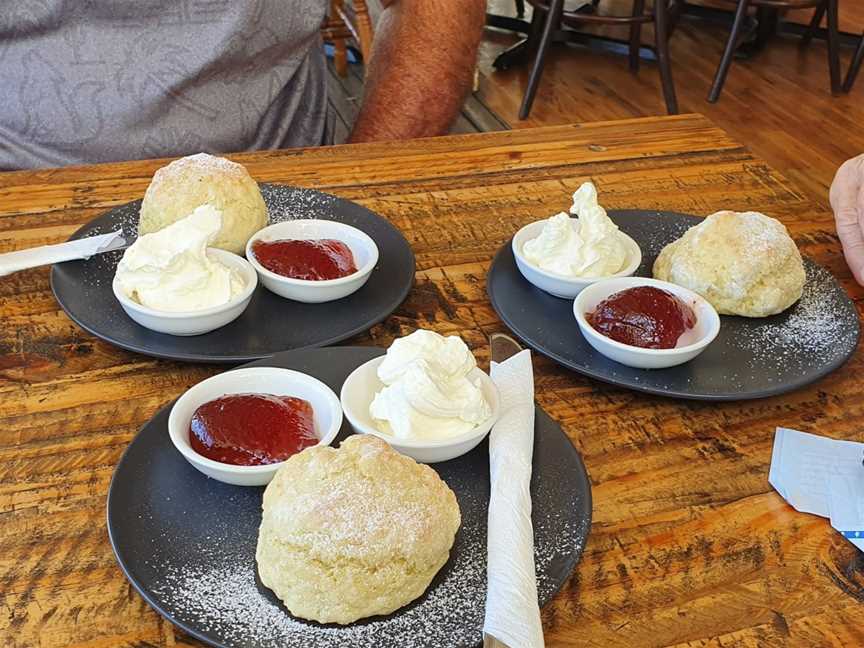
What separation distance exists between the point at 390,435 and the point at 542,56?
3780mm

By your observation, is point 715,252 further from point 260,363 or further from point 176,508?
point 176,508

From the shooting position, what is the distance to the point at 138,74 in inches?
65.2

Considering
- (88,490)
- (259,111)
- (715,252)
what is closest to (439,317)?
(715,252)

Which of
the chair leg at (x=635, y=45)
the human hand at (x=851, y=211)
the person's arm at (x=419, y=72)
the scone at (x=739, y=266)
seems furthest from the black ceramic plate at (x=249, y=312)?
the chair leg at (x=635, y=45)

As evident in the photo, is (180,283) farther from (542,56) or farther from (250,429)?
(542,56)

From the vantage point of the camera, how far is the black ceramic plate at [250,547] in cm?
73

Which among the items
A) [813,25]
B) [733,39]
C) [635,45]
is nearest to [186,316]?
[733,39]

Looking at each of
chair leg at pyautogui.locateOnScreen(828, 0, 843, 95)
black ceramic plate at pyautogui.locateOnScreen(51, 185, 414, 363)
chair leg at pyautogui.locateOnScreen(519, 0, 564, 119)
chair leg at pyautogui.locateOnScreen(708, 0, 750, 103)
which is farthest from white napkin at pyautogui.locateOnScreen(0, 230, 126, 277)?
chair leg at pyautogui.locateOnScreen(828, 0, 843, 95)

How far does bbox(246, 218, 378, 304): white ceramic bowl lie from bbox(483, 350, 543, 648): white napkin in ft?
0.80

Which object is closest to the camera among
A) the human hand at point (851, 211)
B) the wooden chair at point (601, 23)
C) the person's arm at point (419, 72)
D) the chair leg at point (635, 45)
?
the human hand at point (851, 211)

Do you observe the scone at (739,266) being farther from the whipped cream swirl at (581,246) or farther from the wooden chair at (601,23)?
the wooden chair at (601,23)

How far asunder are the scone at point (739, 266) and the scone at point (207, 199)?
576 mm

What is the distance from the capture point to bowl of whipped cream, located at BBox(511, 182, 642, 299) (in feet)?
3.95

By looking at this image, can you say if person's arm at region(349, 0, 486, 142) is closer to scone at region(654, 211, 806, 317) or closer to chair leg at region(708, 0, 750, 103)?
scone at region(654, 211, 806, 317)
